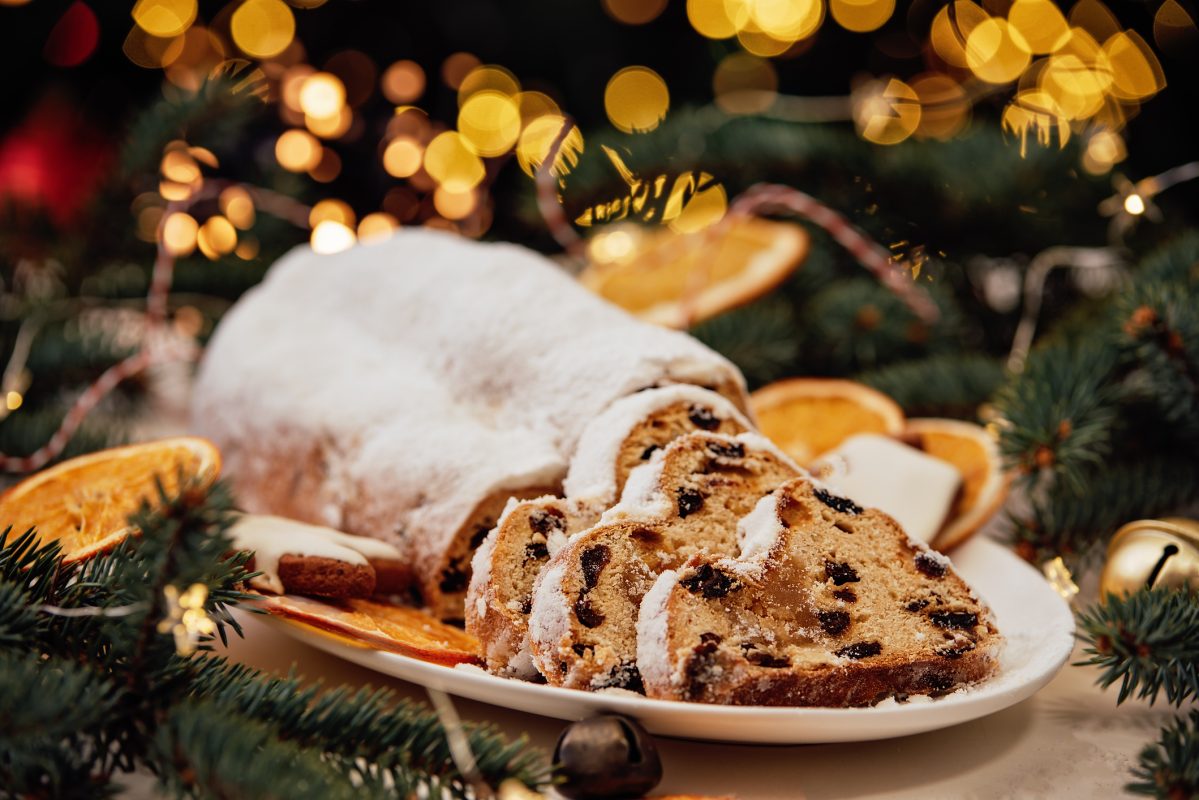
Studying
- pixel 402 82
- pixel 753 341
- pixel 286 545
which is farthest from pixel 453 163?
pixel 286 545

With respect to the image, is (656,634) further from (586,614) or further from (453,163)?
(453,163)

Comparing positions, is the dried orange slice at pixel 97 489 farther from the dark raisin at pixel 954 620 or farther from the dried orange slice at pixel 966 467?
the dried orange slice at pixel 966 467

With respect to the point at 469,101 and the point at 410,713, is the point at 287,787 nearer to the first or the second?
the point at 410,713

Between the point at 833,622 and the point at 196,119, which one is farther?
the point at 196,119

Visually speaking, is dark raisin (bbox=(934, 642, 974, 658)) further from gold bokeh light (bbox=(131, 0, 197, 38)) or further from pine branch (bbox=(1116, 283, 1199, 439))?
gold bokeh light (bbox=(131, 0, 197, 38))

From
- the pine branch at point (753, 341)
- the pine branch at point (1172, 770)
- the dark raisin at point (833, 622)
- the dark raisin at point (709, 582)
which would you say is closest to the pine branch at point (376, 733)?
the dark raisin at point (709, 582)

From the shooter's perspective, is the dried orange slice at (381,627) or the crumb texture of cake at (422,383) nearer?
the dried orange slice at (381,627)

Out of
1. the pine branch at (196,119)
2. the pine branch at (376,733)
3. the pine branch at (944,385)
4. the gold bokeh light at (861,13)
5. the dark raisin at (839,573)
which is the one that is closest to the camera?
the pine branch at (376,733)
